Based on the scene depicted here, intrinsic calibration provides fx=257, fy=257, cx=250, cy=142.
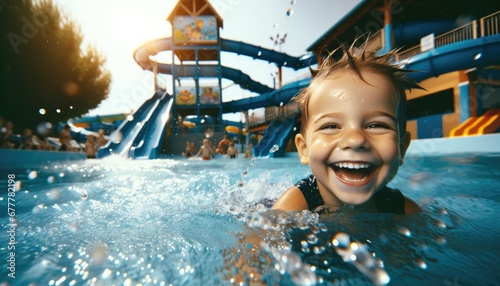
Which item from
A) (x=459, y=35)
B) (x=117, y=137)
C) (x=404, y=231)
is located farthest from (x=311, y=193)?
(x=459, y=35)

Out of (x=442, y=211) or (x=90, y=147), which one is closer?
(x=442, y=211)

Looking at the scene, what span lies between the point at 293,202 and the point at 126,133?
43.9 ft

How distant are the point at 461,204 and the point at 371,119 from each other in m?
1.41

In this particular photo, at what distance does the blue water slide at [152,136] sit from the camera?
36.4ft

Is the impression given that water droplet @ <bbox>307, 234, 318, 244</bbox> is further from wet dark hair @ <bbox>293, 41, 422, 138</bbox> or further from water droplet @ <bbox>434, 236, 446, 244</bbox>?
wet dark hair @ <bbox>293, 41, 422, 138</bbox>

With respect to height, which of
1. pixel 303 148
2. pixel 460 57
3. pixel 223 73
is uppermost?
pixel 223 73

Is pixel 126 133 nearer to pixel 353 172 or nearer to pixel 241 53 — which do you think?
pixel 241 53

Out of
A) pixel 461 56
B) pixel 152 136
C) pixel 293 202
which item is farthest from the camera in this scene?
pixel 152 136

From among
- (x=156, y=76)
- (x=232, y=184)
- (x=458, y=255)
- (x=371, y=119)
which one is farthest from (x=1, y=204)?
(x=156, y=76)

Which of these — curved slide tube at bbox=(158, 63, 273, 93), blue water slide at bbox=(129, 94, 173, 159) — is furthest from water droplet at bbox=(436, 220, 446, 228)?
curved slide tube at bbox=(158, 63, 273, 93)

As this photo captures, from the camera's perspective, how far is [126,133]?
13227 millimetres

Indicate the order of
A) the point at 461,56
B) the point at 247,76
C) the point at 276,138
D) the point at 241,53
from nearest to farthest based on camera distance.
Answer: the point at 461,56, the point at 276,138, the point at 241,53, the point at 247,76

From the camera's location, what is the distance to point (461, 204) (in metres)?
2.03

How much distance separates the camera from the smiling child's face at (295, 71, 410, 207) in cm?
128
